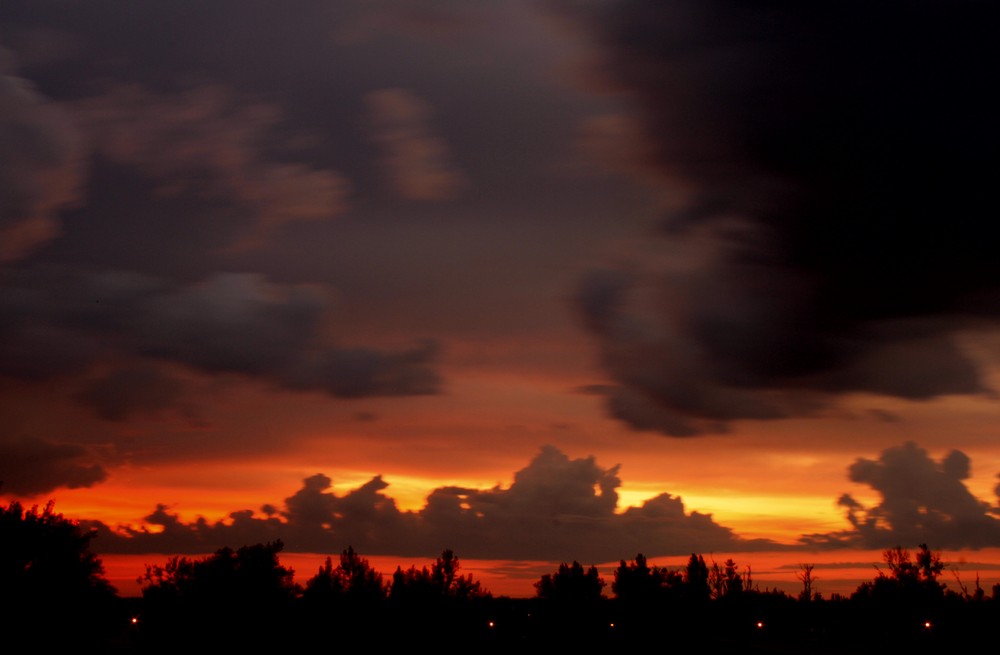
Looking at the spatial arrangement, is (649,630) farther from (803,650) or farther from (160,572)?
(160,572)

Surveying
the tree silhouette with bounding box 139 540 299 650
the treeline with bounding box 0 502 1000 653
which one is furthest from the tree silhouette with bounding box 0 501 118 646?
the tree silhouette with bounding box 139 540 299 650

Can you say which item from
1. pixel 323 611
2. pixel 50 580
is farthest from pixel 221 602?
pixel 50 580

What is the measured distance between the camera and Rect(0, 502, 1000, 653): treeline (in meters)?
89.1

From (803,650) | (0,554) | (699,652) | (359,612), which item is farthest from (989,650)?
(0,554)

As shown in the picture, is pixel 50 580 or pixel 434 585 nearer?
pixel 50 580

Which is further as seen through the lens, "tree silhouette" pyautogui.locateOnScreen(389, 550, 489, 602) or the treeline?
"tree silhouette" pyautogui.locateOnScreen(389, 550, 489, 602)

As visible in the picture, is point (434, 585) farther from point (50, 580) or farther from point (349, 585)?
point (50, 580)

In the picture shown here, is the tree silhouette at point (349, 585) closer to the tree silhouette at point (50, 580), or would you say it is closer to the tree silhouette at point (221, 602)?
the tree silhouette at point (221, 602)

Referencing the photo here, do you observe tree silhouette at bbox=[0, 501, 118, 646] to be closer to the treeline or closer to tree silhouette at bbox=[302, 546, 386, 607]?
the treeline

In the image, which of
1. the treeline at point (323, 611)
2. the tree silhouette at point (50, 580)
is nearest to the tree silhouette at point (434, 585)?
the treeline at point (323, 611)

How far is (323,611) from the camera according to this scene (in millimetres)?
148125

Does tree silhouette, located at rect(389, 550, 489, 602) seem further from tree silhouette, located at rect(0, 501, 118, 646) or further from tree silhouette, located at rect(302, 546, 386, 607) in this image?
tree silhouette, located at rect(0, 501, 118, 646)

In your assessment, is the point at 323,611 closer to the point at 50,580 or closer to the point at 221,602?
the point at 221,602

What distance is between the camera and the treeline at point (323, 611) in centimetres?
8906
